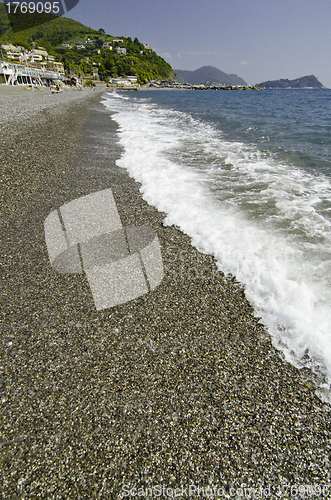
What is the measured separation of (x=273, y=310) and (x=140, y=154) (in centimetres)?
931

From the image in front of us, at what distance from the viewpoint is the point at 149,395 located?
2596 millimetres

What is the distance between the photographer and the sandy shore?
2061mm

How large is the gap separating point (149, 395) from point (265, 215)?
499cm

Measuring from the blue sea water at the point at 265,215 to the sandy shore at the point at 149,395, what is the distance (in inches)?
15.8

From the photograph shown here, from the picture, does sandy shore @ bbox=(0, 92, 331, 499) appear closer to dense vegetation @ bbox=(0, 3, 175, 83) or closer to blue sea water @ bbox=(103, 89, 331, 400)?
blue sea water @ bbox=(103, 89, 331, 400)

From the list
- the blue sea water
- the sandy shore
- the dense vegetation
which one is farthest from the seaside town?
the sandy shore

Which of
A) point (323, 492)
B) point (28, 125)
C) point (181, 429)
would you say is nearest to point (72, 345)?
point (181, 429)

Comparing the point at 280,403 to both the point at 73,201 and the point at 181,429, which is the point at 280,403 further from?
the point at 73,201

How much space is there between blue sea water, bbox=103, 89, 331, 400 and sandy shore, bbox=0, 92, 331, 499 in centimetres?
40

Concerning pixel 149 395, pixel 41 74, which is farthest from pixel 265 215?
pixel 41 74

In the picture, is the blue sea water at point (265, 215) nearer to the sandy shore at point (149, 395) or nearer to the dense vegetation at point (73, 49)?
the sandy shore at point (149, 395)

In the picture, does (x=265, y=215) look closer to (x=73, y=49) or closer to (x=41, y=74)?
(x=41, y=74)

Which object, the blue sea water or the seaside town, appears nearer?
the blue sea water

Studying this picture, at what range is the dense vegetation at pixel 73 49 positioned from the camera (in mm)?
118062
